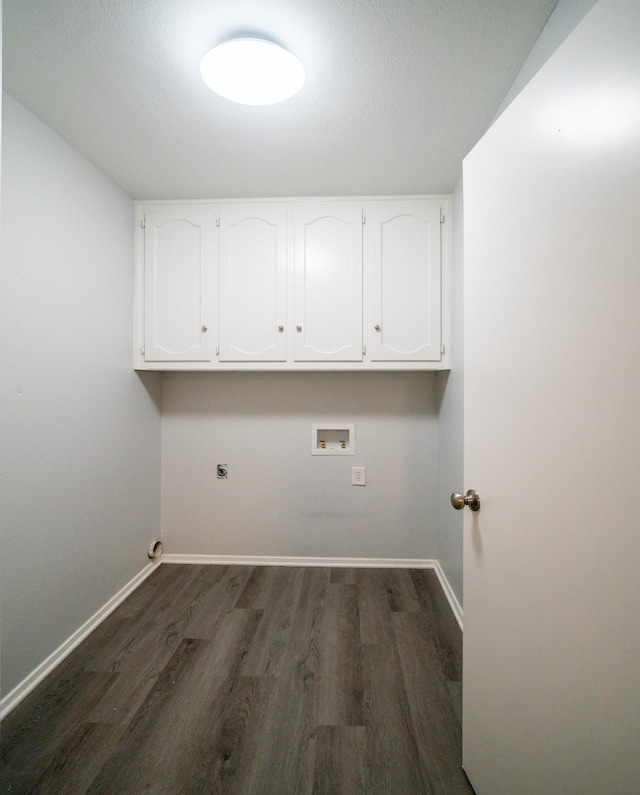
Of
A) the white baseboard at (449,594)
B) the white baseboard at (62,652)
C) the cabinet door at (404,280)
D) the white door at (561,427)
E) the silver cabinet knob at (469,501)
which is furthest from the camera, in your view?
the cabinet door at (404,280)

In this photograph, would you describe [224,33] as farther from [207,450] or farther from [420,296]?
[207,450]

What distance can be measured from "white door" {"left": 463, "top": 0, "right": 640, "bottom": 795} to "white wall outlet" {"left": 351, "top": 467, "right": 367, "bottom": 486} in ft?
4.33

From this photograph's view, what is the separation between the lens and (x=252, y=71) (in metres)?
1.11

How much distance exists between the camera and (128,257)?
1.99 m

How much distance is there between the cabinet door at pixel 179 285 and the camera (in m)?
2.05

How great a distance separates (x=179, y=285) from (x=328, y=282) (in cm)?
88

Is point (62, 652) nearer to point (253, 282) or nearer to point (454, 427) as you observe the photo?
point (253, 282)

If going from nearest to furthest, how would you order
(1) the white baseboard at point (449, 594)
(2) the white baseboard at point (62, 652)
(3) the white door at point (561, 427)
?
(3) the white door at point (561, 427) < (2) the white baseboard at point (62, 652) < (1) the white baseboard at point (449, 594)

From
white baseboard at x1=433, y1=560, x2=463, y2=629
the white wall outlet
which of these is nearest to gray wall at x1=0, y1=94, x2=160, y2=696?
the white wall outlet

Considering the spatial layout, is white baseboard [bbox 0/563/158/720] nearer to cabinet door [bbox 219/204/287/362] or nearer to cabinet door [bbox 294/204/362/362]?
cabinet door [bbox 219/204/287/362]

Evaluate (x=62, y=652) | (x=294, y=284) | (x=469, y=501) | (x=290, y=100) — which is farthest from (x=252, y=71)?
(x=62, y=652)

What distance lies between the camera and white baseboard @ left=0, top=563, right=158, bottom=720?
4.14 ft

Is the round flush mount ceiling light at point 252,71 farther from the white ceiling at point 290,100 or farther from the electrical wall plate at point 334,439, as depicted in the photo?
the electrical wall plate at point 334,439

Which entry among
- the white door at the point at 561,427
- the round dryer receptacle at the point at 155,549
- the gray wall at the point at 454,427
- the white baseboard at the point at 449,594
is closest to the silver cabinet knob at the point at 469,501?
the white door at the point at 561,427
